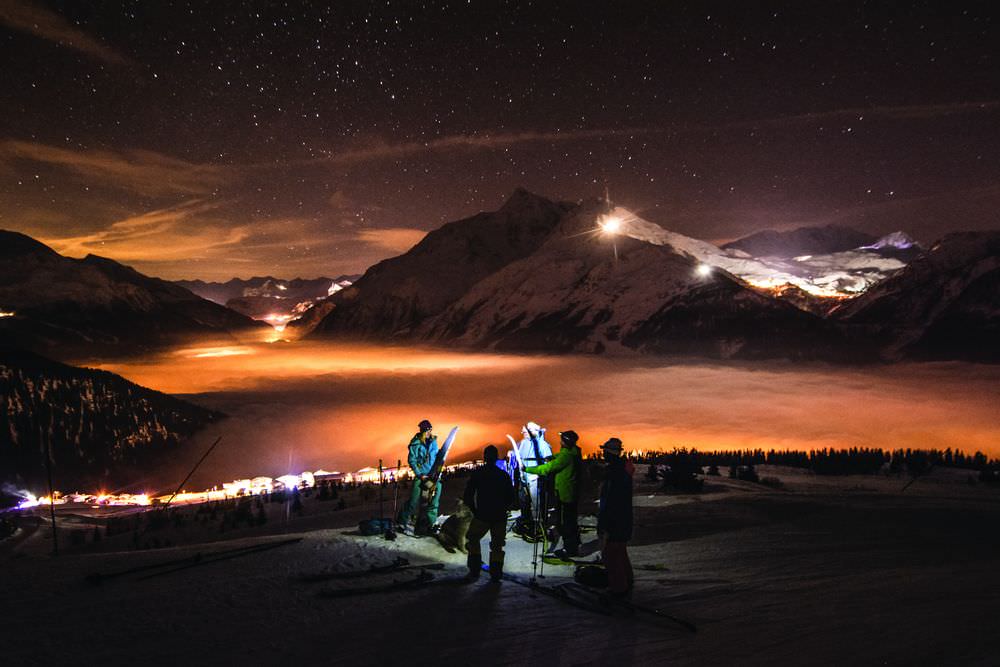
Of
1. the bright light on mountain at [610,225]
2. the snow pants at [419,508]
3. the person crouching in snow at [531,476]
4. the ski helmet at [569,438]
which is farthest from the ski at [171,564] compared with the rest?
the bright light on mountain at [610,225]

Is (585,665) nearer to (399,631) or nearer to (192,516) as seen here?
(399,631)

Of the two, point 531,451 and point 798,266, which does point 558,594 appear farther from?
point 798,266

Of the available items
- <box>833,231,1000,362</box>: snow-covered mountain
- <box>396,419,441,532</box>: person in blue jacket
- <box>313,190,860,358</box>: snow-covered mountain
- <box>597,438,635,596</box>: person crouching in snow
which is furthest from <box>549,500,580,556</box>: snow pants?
<box>833,231,1000,362</box>: snow-covered mountain

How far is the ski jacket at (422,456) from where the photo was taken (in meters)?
Result: 12.5

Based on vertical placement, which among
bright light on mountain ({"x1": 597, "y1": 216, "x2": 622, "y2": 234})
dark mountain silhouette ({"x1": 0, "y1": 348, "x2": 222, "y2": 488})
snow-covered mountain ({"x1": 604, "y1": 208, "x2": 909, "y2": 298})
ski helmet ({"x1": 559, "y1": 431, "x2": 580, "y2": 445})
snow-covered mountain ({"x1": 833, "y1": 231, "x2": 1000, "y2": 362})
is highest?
bright light on mountain ({"x1": 597, "y1": 216, "x2": 622, "y2": 234})

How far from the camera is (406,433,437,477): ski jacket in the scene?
41.1ft

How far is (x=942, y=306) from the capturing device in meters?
112

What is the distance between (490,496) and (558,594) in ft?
6.00

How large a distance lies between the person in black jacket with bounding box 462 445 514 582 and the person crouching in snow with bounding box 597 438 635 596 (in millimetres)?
1775

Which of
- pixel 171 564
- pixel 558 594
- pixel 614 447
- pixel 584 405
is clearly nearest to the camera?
pixel 558 594

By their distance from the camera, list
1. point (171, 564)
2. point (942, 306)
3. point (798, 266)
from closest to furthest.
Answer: point (171, 564) → point (942, 306) → point (798, 266)

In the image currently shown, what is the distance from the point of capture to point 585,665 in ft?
20.0

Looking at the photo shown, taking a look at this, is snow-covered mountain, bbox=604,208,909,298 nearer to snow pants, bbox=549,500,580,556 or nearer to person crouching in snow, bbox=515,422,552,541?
person crouching in snow, bbox=515,422,552,541

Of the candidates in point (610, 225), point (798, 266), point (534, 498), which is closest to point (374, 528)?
point (534, 498)
